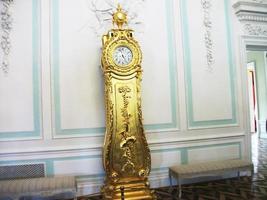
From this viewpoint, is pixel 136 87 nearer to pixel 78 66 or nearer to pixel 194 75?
pixel 78 66

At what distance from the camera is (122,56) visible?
8.92ft

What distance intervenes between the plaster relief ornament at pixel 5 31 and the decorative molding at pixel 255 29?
9.33 feet

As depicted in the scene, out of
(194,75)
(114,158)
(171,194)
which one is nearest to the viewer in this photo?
(114,158)

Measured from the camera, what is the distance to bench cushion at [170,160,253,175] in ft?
9.63

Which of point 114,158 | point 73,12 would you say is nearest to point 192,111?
point 114,158

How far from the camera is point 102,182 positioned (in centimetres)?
296

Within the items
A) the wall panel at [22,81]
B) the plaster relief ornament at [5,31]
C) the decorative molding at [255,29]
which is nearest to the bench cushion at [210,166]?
the wall panel at [22,81]

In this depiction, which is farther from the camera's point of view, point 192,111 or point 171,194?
point 192,111

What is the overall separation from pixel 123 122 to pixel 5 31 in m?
1.50

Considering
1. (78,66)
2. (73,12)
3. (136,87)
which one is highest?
(73,12)

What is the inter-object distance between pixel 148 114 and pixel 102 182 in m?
0.89

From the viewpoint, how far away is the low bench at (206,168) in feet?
9.52

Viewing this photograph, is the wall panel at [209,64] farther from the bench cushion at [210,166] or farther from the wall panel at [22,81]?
the wall panel at [22,81]

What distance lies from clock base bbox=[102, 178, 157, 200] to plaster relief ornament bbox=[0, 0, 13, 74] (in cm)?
153
